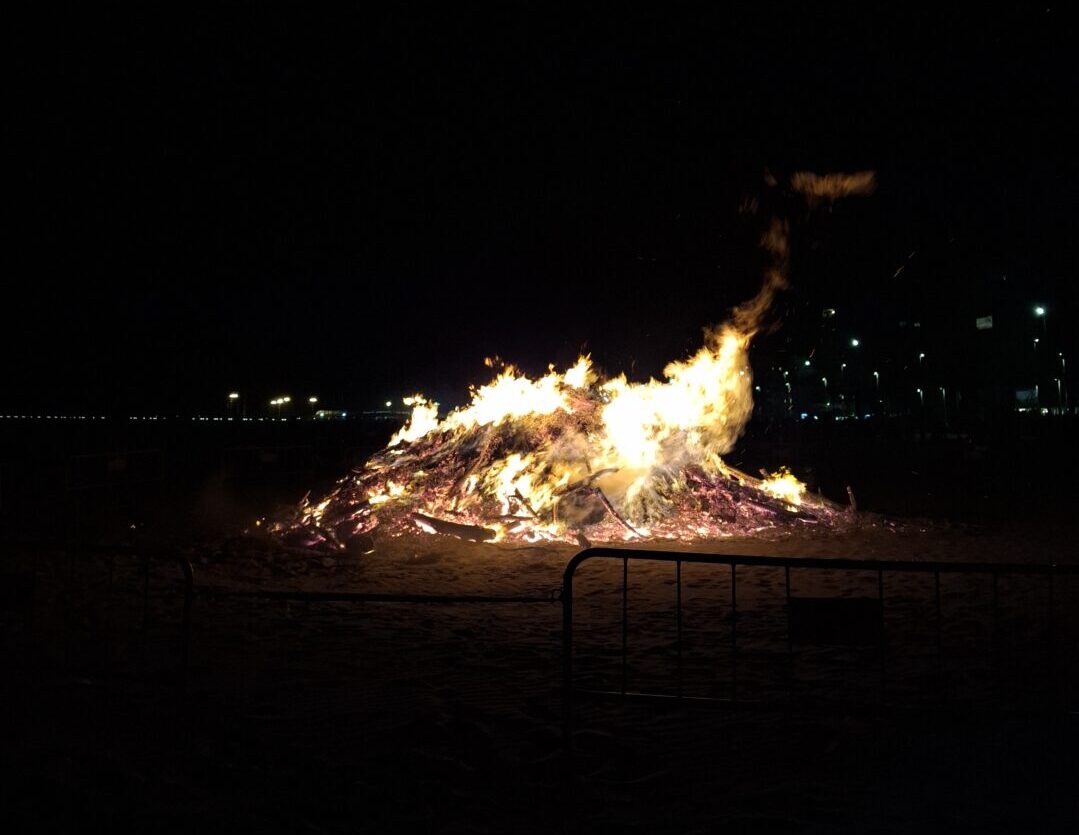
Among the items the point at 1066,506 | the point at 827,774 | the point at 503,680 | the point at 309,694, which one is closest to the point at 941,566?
the point at 827,774

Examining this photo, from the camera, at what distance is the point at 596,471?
15672 mm

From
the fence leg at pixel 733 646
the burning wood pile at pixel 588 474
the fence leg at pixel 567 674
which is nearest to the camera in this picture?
the fence leg at pixel 567 674

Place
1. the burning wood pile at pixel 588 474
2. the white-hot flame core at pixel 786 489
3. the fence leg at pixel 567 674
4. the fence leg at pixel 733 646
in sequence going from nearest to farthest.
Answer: the fence leg at pixel 567 674
the fence leg at pixel 733 646
the burning wood pile at pixel 588 474
the white-hot flame core at pixel 786 489

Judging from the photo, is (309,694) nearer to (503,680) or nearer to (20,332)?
(503,680)

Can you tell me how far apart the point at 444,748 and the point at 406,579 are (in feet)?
20.5

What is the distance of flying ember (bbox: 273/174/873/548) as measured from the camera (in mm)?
14844

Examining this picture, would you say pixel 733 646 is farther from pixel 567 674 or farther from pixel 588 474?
pixel 588 474

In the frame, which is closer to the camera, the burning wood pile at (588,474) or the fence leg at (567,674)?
the fence leg at (567,674)

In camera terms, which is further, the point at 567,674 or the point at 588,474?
the point at 588,474

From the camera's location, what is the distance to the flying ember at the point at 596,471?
1484cm

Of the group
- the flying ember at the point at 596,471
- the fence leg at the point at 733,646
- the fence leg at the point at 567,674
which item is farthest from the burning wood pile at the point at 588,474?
the fence leg at the point at 567,674

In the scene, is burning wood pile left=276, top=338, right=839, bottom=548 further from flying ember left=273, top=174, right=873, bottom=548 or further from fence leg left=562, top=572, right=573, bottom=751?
fence leg left=562, top=572, right=573, bottom=751

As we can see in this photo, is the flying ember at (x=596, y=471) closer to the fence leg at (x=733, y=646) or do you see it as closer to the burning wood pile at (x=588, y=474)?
the burning wood pile at (x=588, y=474)

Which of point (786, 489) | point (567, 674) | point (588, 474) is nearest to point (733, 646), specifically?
point (567, 674)
